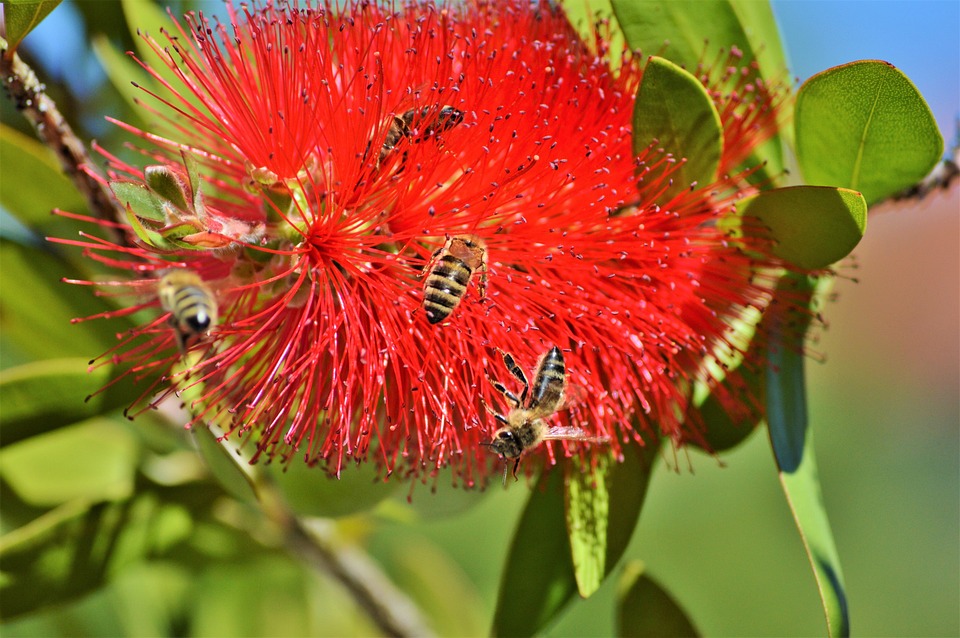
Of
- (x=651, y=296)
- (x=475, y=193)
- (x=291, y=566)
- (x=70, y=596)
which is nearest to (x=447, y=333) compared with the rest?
(x=475, y=193)

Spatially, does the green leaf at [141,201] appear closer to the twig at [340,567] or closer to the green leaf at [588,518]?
the green leaf at [588,518]

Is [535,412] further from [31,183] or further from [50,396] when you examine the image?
[31,183]

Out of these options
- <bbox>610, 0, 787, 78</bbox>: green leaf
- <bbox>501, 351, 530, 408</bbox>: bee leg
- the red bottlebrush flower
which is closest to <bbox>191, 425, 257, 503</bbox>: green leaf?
the red bottlebrush flower

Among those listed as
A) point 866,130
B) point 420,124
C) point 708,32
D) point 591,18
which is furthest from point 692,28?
point 420,124

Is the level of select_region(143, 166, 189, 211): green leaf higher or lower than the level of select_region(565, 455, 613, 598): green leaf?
higher

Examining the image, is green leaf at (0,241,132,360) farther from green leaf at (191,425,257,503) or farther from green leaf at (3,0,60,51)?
green leaf at (3,0,60,51)
